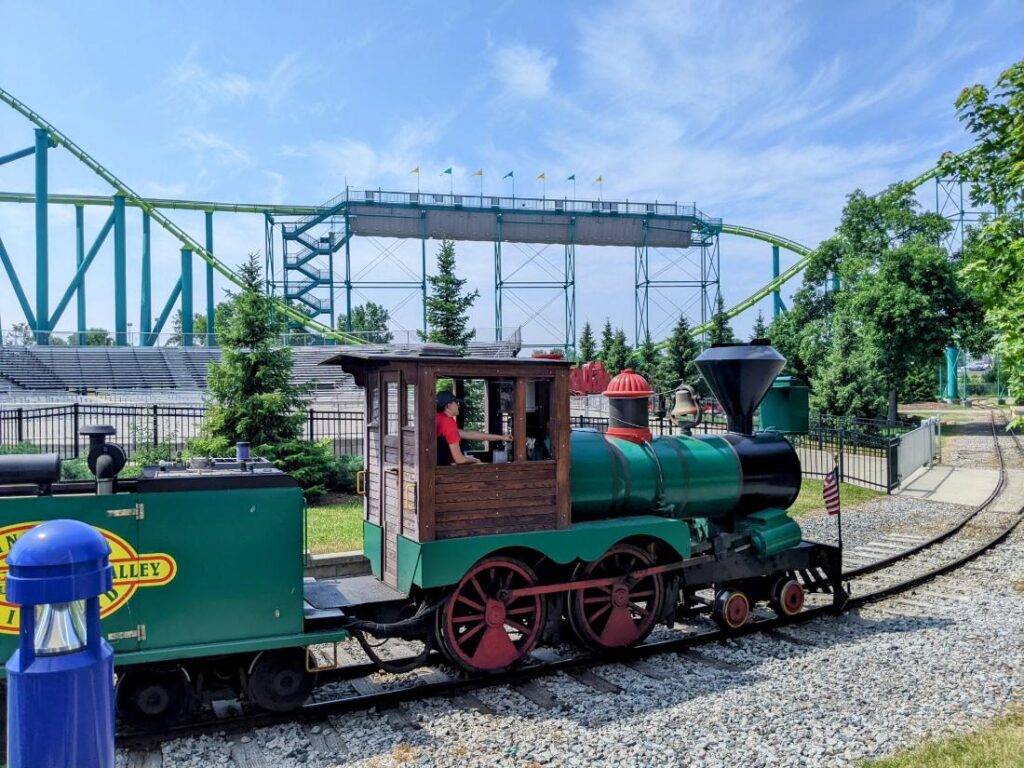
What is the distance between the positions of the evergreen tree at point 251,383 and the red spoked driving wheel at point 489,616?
30.0 feet

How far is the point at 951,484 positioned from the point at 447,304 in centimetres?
1409

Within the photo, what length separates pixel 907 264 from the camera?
34.4 metres

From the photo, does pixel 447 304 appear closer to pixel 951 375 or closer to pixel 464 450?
pixel 464 450

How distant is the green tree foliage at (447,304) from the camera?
70.6 feet

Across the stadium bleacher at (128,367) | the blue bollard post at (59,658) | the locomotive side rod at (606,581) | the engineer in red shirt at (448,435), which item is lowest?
the locomotive side rod at (606,581)

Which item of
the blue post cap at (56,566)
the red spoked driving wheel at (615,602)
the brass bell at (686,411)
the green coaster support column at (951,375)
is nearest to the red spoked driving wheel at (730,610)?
the red spoked driving wheel at (615,602)

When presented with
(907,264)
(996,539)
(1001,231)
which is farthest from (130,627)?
(907,264)

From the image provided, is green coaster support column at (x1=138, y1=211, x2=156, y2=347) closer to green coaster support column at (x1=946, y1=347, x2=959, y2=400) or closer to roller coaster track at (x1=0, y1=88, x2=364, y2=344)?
roller coaster track at (x1=0, y1=88, x2=364, y2=344)

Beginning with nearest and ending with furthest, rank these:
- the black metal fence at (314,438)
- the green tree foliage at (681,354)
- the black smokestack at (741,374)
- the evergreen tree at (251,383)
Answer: the black smokestack at (741,374), the evergreen tree at (251,383), the black metal fence at (314,438), the green tree foliage at (681,354)


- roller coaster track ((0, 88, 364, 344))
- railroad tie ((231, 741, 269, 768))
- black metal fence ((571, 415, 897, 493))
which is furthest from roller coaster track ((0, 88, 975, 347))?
railroad tie ((231, 741, 269, 768))

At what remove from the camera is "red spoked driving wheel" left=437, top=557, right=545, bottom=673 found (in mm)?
6598

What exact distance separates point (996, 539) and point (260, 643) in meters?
12.3

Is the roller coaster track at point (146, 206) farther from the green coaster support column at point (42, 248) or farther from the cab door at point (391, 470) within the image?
the cab door at point (391, 470)

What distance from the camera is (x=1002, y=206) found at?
366 inches
